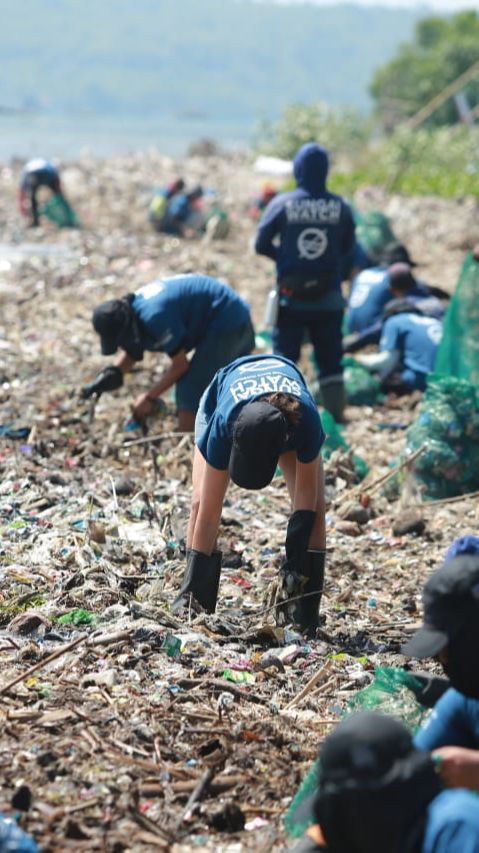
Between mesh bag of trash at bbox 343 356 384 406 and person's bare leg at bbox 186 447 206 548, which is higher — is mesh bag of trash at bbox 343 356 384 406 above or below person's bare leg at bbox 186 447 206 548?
below

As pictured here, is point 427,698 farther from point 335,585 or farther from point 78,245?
point 78,245

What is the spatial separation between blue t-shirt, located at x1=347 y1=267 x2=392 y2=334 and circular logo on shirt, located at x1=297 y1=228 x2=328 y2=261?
2052 mm

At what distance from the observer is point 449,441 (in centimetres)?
748

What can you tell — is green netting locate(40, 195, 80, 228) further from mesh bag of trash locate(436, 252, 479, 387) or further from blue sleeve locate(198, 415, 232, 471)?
blue sleeve locate(198, 415, 232, 471)

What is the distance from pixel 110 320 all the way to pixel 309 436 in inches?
98.4

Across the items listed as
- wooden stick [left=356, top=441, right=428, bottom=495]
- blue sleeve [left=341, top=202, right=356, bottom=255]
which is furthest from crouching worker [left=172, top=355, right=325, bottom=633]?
blue sleeve [left=341, top=202, right=356, bottom=255]

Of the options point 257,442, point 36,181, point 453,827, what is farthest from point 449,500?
point 36,181

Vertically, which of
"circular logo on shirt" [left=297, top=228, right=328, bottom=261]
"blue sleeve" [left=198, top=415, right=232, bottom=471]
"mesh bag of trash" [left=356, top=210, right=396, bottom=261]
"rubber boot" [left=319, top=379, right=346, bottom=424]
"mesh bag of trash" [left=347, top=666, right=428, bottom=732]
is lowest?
"rubber boot" [left=319, top=379, right=346, bottom=424]

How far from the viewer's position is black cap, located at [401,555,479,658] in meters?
3.29

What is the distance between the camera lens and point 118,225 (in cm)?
1845

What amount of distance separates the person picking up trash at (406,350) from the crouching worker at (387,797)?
649cm

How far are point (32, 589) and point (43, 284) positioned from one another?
868 cm

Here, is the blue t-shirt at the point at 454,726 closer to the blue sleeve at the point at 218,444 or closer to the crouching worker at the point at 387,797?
the crouching worker at the point at 387,797

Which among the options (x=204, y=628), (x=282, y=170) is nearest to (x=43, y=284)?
(x=204, y=628)
